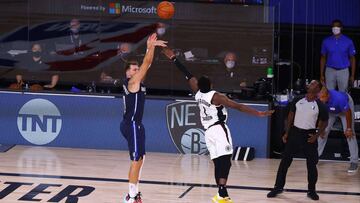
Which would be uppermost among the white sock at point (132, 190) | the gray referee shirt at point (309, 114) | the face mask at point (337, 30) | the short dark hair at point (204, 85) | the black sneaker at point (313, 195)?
the face mask at point (337, 30)

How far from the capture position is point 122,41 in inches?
658

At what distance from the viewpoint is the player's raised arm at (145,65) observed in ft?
38.2

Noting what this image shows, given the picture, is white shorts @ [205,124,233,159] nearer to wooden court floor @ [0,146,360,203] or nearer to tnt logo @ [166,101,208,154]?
wooden court floor @ [0,146,360,203]

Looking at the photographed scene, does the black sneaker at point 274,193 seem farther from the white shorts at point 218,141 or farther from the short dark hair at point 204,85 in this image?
the short dark hair at point 204,85

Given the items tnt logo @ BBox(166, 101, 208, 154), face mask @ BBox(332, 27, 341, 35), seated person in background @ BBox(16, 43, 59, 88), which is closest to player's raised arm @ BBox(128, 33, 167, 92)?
tnt logo @ BBox(166, 101, 208, 154)

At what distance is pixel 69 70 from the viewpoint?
55.3 ft

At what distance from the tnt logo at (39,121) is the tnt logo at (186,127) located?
A: 6.99 feet

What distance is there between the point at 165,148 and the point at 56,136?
6.81 feet

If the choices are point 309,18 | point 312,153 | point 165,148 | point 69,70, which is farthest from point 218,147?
point 309,18

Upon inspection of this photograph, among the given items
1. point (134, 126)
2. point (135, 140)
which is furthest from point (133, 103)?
point (135, 140)

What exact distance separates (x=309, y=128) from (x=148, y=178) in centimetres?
285

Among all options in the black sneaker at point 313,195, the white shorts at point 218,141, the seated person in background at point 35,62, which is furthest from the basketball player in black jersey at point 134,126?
the seated person in background at point 35,62

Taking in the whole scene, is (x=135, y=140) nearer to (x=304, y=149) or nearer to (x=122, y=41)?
(x=304, y=149)

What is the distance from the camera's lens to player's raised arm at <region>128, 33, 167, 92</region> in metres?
11.7
